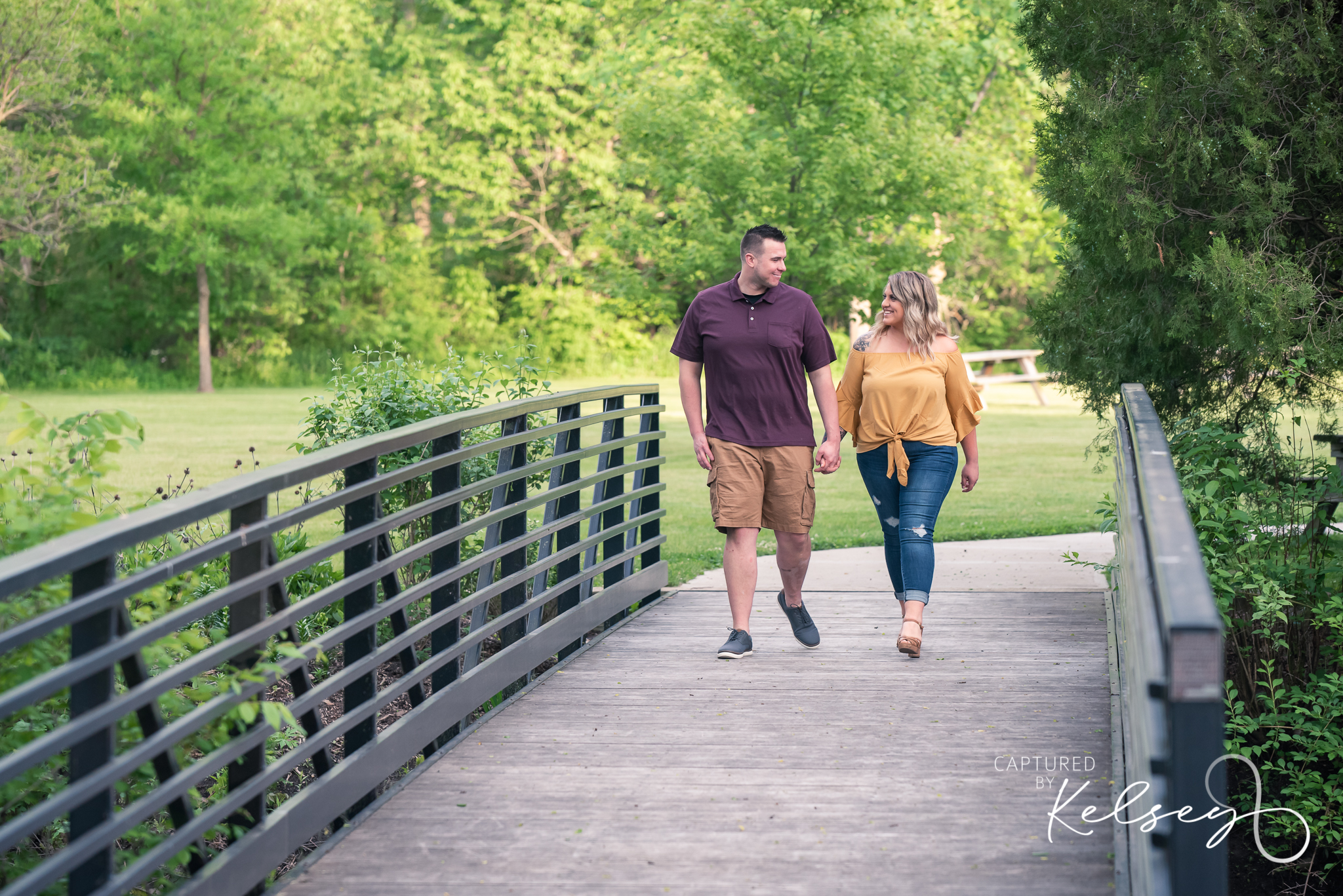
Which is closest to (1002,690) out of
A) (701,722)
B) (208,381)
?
(701,722)

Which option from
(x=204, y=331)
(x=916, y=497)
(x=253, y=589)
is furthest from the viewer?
(x=204, y=331)

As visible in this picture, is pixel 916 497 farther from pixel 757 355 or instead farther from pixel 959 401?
pixel 757 355

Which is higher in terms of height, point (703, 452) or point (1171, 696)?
point (1171, 696)

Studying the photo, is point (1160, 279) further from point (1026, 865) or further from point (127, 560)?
point (127, 560)

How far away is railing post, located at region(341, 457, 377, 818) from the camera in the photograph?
14.3 feet

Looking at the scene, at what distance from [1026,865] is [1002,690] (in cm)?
190

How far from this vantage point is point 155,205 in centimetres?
3622

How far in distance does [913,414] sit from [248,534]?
145 inches

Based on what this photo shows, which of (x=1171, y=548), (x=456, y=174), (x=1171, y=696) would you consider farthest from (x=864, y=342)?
(x=456, y=174)

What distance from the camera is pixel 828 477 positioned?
55.1 ft

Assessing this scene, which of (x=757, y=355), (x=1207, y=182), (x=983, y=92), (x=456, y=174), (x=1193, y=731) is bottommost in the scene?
(x=1193, y=731)

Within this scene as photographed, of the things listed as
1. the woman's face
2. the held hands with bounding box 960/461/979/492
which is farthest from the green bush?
the woman's face

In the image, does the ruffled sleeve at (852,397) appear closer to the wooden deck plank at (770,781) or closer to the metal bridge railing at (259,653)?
the wooden deck plank at (770,781)

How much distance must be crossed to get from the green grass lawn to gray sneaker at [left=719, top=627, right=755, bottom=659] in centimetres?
237
